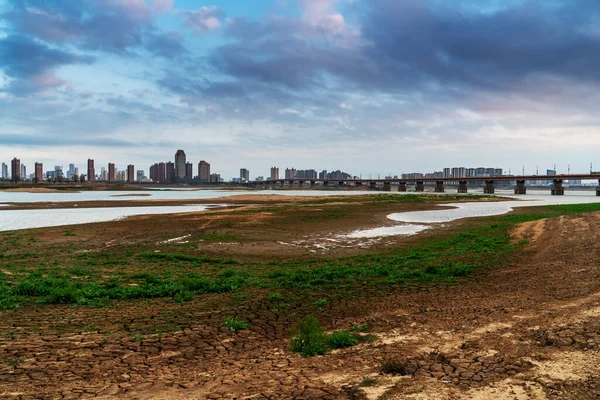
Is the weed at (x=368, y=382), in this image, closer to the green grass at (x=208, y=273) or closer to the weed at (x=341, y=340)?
the weed at (x=341, y=340)

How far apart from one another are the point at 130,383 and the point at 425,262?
14365 mm

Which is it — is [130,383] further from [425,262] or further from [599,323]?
[425,262]

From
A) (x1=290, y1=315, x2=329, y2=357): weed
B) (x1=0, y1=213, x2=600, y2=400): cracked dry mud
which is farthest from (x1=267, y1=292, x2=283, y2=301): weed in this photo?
(x1=290, y1=315, x2=329, y2=357): weed

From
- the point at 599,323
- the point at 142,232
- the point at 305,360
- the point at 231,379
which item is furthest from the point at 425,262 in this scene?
the point at 142,232

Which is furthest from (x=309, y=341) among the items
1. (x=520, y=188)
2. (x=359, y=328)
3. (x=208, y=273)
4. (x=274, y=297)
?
(x=520, y=188)

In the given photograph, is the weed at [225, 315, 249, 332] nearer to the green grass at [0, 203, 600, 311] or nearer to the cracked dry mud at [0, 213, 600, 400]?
the cracked dry mud at [0, 213, 600, 400]

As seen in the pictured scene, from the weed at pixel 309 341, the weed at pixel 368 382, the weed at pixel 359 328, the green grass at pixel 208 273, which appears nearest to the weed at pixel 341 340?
the weed at pixel 309 341

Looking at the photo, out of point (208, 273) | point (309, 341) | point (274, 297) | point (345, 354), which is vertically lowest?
point (208, 273)

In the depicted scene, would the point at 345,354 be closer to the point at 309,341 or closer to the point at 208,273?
the point at 309,341

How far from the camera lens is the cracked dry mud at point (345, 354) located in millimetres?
6227

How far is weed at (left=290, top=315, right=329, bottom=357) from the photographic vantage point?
788cm

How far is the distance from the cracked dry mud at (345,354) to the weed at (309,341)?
0.73 ft

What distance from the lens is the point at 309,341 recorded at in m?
8.14

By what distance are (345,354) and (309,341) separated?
804mm
